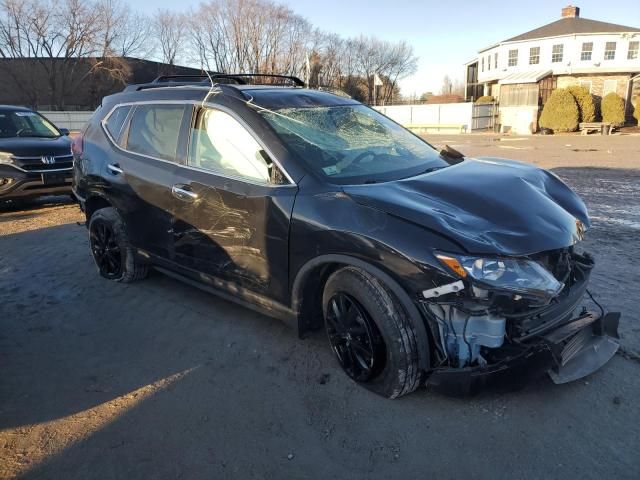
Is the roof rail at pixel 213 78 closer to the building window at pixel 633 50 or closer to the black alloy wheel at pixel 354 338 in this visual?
the black alloy wheel at pixel 354 338

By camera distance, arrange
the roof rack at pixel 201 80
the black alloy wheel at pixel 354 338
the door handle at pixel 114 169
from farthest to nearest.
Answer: the door handle at pixel 114 169 < the roof rack at pixel 201 80 < the black alloy wheel at pixel 354 338

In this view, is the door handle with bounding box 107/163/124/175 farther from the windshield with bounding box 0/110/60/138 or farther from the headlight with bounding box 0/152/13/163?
the windshield with bounding box 0/110/60/138

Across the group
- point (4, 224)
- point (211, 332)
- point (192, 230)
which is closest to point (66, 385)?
point (211, 332)

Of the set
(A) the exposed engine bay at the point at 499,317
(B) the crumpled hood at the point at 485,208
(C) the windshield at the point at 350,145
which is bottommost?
(A) the exposed engine bay at the point at 499,317

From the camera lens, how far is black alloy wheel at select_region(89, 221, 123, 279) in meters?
4.95

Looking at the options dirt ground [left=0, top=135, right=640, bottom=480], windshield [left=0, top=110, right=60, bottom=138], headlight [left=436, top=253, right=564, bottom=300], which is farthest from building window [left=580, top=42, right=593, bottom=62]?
headlight [left=436, top=253, right=564, bottom=300]

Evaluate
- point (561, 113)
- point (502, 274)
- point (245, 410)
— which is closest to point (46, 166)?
point (245, 410)

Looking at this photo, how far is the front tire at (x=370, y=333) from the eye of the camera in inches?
110

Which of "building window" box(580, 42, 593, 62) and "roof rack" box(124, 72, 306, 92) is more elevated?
"building window" box(580, 42, 593, 62)

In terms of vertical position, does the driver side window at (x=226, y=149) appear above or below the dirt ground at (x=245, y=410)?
above

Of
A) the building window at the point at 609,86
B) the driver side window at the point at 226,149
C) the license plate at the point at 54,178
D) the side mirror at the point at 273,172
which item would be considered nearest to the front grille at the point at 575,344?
the side mirror at the point at 273,172

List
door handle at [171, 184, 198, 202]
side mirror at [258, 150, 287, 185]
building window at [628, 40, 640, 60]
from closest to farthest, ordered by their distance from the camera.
→ side mirror at [258, 150, 287, 185], door handle at [171, 184, 198, 202], building window at [628, 40, 640, 60]

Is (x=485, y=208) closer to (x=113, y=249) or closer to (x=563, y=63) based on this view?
(x=113, y=249)

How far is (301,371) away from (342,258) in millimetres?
926
